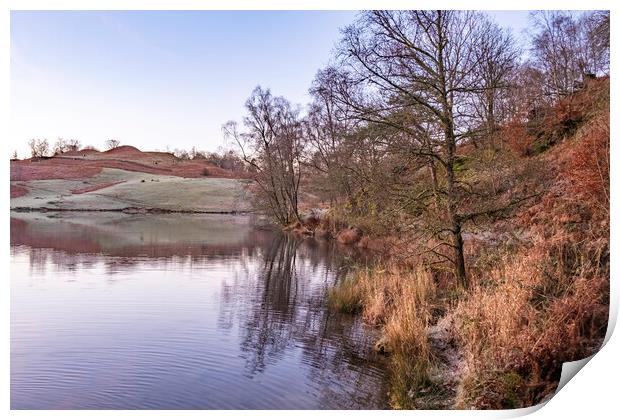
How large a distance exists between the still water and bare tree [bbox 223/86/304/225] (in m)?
2.97

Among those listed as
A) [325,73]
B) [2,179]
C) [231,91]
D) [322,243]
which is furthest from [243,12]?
[322,243]

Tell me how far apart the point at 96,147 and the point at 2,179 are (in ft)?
14.8

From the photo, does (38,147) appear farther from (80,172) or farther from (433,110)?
(433,110)

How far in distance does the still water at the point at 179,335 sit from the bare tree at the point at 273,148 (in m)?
2.97

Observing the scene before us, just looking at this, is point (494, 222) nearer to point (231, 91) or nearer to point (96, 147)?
point (231, 91)

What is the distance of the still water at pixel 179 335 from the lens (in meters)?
5.13

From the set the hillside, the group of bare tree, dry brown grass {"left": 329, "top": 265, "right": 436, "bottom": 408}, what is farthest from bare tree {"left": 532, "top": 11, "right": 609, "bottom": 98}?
the hillside

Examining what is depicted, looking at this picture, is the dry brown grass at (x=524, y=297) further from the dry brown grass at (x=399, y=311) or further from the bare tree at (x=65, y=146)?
the bare tree at (x=65, y=146)

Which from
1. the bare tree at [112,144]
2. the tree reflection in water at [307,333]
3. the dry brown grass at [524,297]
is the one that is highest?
the bare tree at [112,144]

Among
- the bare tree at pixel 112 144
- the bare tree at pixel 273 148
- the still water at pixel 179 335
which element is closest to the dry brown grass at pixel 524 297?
the still water at pixel 179 335

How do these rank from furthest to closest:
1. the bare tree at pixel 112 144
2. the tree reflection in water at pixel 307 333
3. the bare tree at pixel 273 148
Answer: the bare tree at pixel 273 148 < the bare tree at pixel 112 144 < the tree reflection in water at pixel 307 333

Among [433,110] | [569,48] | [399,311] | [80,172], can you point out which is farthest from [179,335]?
[569,48]

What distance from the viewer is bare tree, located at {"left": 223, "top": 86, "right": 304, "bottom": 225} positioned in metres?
11.7
